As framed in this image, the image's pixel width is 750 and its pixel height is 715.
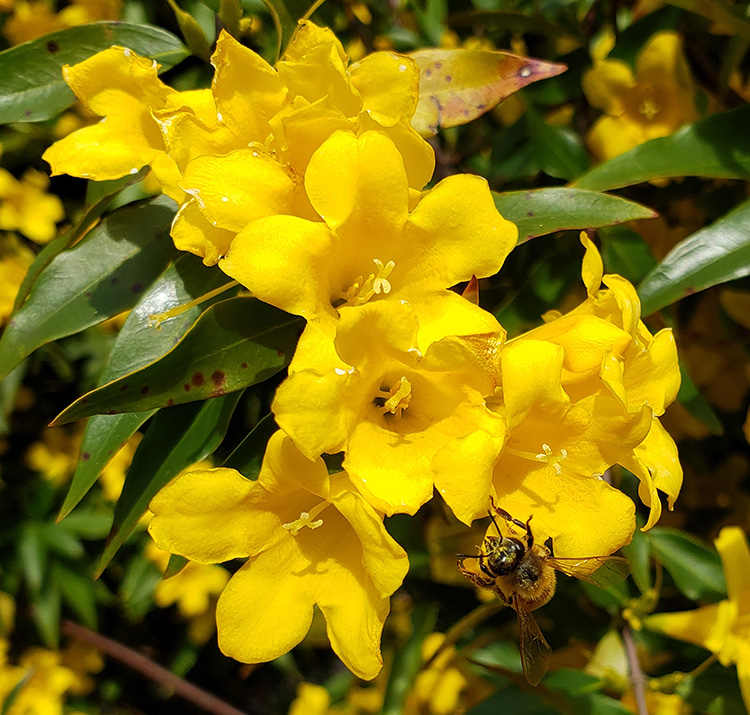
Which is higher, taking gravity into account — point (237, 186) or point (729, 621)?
point (237, 186)

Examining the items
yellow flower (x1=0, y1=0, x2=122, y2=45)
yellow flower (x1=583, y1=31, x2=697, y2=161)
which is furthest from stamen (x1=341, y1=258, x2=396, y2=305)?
yellow flower (x1=0, y1=0, x2=122, y2=45)

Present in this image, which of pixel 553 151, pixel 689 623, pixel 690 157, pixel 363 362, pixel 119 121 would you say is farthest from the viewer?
pixel 553 151

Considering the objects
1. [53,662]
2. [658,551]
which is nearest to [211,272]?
[658,551]

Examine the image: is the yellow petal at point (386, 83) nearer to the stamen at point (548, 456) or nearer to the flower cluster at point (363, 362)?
the flower cluster at point (363, 362)

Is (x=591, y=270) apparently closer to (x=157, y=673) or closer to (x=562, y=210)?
(x=562, y=210)

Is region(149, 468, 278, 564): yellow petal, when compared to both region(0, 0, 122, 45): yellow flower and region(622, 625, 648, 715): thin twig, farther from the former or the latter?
region(0, 0, 122, 45): yellow flower

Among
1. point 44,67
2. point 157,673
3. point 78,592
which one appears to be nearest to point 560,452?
point 44,67
